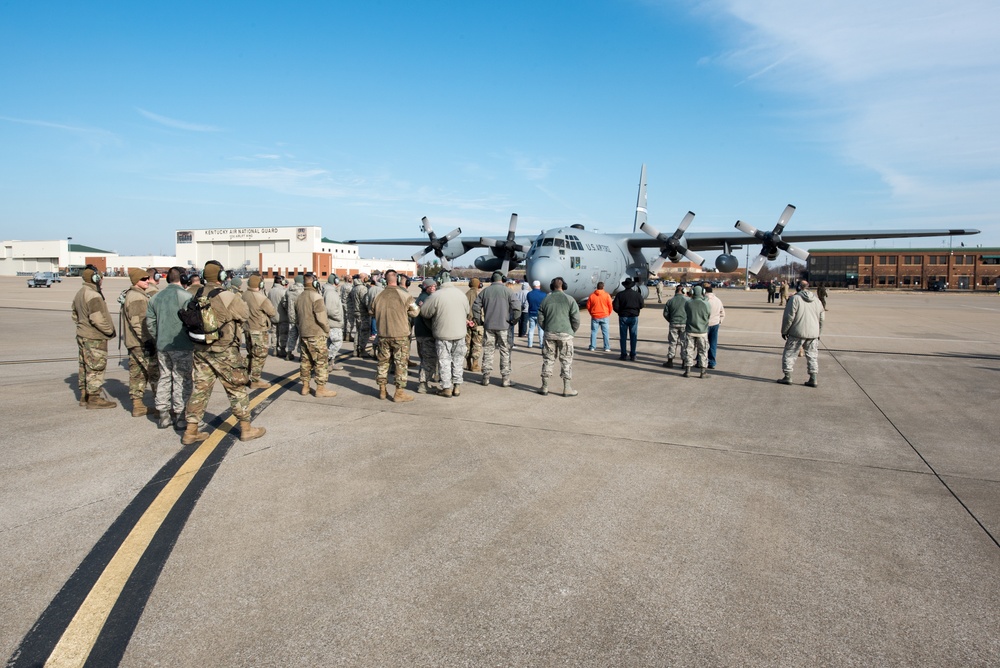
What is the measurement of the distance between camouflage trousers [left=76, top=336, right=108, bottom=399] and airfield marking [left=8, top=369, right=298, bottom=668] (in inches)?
139

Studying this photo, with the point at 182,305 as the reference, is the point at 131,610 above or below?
below

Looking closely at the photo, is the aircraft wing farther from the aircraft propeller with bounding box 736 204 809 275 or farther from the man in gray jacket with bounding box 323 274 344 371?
the man in gray jacket with bounding box 323 274 344 371

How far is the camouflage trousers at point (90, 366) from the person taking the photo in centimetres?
782

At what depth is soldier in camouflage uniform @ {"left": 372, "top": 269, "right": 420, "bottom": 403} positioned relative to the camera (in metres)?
8.70

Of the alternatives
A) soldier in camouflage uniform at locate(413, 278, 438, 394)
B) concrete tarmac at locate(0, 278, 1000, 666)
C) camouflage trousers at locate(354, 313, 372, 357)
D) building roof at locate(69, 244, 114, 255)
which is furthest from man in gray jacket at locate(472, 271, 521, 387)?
building roof at locate(69, 244, 114, 255)

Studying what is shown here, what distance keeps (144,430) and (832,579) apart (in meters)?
7.08

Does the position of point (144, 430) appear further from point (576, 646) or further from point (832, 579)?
point (832, 579)

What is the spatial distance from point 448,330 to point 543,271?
10.5 metres

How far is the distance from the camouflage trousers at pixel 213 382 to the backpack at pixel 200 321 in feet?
0.71

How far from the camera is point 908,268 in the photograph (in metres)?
87.3

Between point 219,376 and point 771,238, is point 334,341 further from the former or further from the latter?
point 771,238

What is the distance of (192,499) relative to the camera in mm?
4773

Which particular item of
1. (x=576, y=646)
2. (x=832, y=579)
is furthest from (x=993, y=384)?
(x=576, y=646)

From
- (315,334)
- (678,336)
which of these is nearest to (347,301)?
(315,334)
